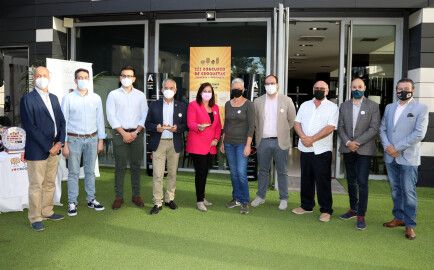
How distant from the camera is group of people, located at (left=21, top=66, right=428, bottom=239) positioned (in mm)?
4379

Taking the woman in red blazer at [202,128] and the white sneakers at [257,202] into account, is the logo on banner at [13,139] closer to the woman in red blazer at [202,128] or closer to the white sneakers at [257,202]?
the woman in red blazer at [202,128]

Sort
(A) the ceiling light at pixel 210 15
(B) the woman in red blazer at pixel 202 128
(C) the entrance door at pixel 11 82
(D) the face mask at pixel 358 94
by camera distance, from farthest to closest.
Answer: (C) the entrance door at pixel 11 82 → (A) the ceiling light at pixel 210 15 → (B) the woman in red blazer at pixel 202 128 → (D) the face mask at pixel 358 94

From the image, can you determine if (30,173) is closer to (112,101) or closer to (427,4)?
(112,101)

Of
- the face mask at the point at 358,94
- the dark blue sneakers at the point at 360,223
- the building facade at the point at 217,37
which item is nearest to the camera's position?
the dark blue sneakers at the point at 360,223

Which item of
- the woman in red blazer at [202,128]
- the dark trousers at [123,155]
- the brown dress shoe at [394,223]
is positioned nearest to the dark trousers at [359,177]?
the brown dress shoe at [394,223]

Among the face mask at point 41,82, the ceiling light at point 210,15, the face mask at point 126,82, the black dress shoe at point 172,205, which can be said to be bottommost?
the black dress shoe at point 172,205

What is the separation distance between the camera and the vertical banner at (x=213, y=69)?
791 cm

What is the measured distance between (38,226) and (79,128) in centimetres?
119

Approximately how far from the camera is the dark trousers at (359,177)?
15.3 feet

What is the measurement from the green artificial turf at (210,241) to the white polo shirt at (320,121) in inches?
33.1

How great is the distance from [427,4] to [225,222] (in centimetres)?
492

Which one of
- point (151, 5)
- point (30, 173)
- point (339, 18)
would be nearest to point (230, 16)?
point (151, 5)

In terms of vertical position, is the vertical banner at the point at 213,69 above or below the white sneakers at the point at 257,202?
above

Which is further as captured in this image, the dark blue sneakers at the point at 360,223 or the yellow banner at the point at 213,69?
the yellow banner at the point at 213,69
